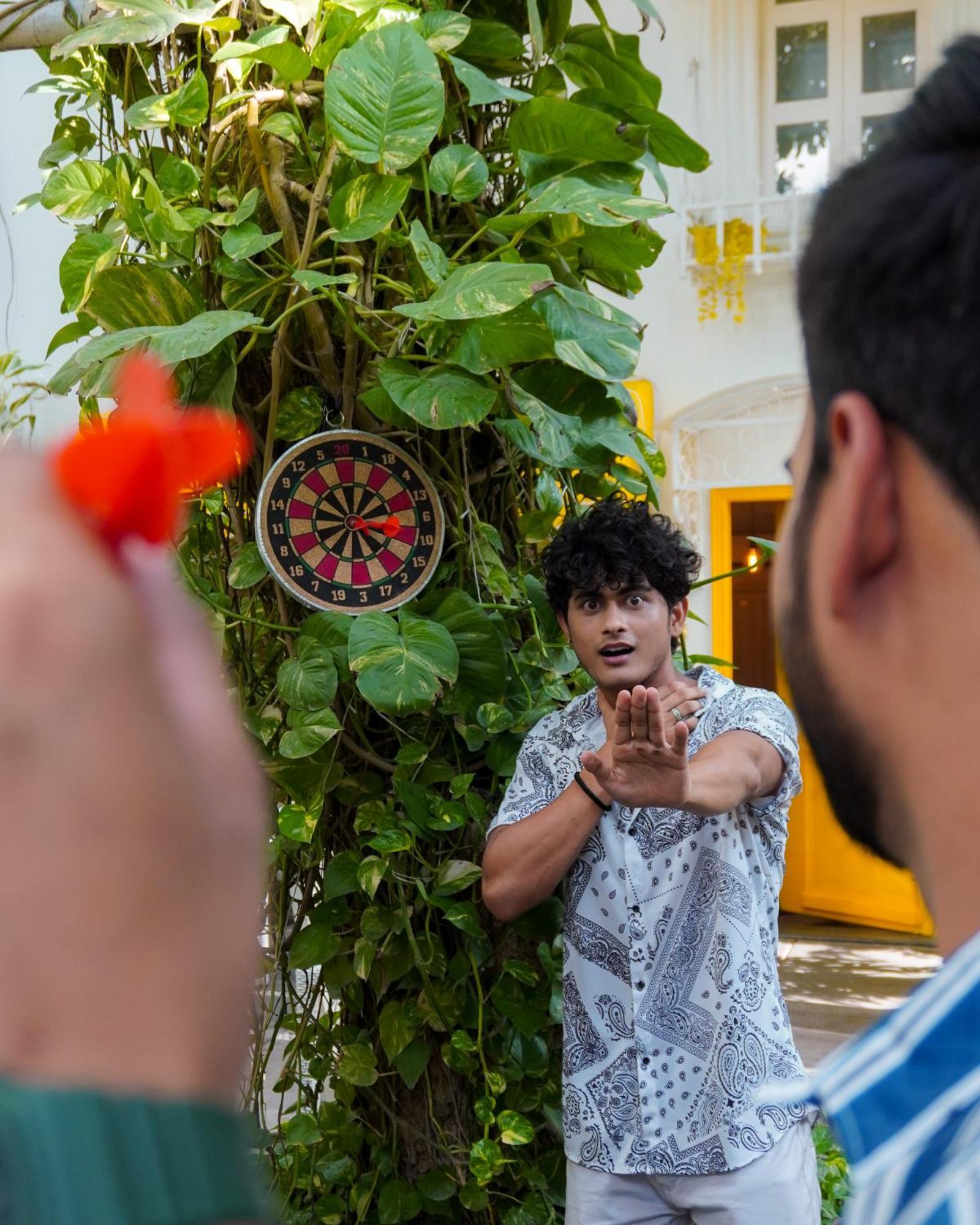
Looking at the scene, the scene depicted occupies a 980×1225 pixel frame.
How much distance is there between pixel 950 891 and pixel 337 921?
4.84 ft

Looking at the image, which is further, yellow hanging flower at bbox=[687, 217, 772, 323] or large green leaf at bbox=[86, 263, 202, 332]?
yellow hanging flower at bbox=[687, 217, 772, 323]

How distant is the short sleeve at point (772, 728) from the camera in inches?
74.2

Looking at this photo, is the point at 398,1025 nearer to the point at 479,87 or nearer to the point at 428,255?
the point at 428,255

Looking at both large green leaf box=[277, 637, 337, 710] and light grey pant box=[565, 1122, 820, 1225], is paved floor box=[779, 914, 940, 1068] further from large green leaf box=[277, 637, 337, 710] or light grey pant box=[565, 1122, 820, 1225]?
large green leaf box=[277, 637, 337, 710]

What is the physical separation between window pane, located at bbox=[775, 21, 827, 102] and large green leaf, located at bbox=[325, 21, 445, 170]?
518cm

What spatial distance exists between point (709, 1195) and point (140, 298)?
1498 mm

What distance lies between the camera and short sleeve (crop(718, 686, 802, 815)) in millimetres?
1884

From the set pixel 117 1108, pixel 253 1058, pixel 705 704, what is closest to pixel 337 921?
pixel 253 1058

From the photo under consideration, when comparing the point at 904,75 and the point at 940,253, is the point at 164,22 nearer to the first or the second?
the point at 940,253

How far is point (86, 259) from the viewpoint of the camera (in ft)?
6.38

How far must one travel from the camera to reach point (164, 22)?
5.87 ft

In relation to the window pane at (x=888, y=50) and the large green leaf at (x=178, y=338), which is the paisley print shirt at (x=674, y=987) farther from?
the window pane at (x=888, y=50)

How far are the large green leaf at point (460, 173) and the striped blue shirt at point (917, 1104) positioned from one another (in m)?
1.52

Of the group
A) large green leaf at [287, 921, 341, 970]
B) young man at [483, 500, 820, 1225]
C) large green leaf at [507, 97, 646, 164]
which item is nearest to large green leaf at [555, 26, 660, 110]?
large green leaf at [507, 97, 646, 164]
